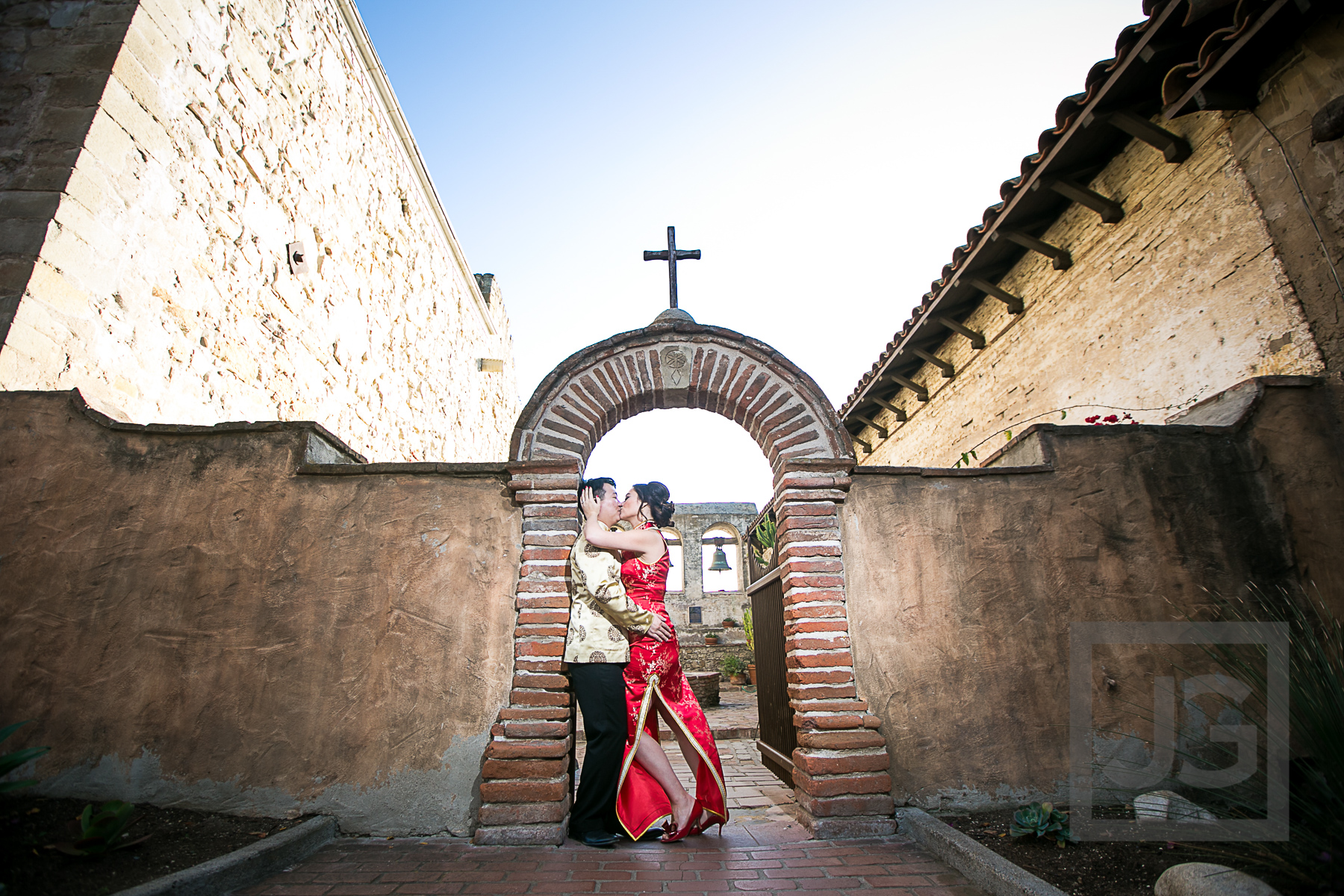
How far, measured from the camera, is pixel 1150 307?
4953 mm

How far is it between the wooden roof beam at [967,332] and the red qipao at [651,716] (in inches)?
196

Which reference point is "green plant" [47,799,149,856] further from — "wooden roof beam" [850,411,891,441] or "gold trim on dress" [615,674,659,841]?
"wooden roof beam" [850,411,891,441]

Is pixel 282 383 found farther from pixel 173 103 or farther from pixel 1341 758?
pixel 1341 758

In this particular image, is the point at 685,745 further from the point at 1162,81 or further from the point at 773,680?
the point at 1162,81

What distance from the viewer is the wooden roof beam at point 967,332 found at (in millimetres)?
7039

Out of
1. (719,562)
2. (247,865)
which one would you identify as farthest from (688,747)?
(719,562)

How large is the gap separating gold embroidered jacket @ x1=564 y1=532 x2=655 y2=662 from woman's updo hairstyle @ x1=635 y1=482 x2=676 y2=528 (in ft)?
1.60

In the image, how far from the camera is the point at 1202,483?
3.89 meters

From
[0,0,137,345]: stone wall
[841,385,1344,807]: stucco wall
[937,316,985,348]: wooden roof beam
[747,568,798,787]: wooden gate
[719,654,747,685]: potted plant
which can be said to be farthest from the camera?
[719,654,747,685]: potted plant

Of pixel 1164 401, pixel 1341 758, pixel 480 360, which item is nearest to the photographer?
pixel 1341 758

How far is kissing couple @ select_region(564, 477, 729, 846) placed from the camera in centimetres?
326

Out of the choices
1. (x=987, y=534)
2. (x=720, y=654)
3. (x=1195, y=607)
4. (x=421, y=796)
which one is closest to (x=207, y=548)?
(x=421, y=796)

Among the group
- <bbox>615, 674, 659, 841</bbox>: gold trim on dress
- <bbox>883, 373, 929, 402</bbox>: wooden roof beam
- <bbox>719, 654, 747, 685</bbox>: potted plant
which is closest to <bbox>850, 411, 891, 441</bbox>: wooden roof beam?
<bbox>883, 373, 929, 402</bbox>: wooden roof beam

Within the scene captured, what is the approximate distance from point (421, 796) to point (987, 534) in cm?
344
